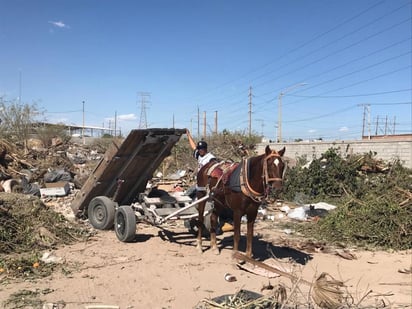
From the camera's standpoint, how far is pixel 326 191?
44.1ft

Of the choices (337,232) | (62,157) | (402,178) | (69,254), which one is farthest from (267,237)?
(62,157)

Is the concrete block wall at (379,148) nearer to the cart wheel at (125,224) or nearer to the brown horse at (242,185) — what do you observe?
the brown horse at (242,185)

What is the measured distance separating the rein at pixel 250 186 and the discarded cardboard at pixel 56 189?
7.64 m

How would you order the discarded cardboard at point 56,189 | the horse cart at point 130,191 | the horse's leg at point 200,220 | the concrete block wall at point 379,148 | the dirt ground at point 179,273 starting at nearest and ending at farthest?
the dirt ground at point 179,273 < the horse's leg at point 200,220 < the horse cart at point 130,191 < the discarded cardboard at point 56,189 < the concrete block wall at point 379,148

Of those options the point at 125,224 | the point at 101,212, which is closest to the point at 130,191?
the point at 101,212

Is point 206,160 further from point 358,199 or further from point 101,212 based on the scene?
point 358,199

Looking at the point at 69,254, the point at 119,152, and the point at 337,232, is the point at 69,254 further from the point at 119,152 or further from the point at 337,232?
the point at 337,232

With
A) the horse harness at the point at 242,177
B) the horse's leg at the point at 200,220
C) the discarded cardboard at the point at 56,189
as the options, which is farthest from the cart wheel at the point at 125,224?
the discarded cardboard at the point at 56,189

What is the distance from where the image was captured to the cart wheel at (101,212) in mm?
8320

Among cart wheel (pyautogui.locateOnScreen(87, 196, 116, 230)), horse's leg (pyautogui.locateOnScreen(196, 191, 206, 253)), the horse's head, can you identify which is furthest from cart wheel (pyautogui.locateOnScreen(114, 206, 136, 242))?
the horse's head

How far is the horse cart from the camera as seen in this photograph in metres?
7.82

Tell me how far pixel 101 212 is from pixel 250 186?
384cm

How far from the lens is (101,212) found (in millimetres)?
8570

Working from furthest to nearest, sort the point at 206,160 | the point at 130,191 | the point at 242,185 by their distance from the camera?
the point at 130,191
the point at 206,160
the point at 242,185
